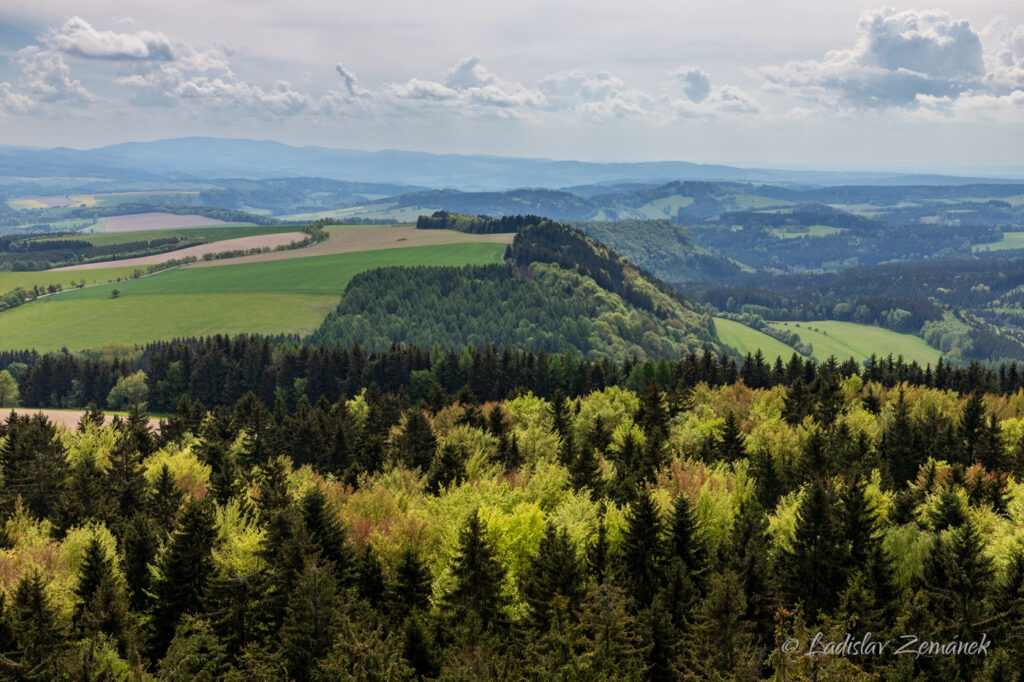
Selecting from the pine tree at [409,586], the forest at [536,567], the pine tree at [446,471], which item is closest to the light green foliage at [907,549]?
the forest at [536,567]

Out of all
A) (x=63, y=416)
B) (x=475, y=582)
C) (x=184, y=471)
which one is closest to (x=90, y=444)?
(x=184, y=471)

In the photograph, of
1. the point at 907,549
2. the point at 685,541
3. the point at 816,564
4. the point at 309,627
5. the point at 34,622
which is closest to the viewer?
the point at 309,627

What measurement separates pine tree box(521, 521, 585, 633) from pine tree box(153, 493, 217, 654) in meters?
24.2

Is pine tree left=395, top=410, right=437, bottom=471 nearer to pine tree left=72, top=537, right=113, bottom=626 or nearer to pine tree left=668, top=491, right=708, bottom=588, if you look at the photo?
pine tree left=72, top=537, right=113, bottom=626

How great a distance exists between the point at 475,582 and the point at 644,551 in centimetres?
1314

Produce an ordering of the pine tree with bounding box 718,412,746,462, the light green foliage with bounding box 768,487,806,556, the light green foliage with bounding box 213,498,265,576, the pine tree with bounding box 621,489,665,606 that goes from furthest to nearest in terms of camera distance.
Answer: the pine tree with bounding box 718,412,746,462 < the light green foliage with bounding box 768,487,806,556 < the light green foliage with bounding box 213,498,265,576 < the pine tree with bounding box 621,489,665,606

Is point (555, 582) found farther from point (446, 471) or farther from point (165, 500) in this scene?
point (165, 500)

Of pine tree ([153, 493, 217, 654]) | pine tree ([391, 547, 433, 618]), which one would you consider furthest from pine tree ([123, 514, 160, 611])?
pine tree ([391, 547, 433, 618])

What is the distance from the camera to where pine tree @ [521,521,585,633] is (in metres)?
50.4

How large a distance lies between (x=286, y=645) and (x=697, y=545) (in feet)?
99.1

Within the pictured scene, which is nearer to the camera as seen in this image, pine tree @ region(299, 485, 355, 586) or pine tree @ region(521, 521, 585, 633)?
pine tree @ region(521, 521, 585, 633)

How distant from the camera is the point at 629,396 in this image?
13925 cm

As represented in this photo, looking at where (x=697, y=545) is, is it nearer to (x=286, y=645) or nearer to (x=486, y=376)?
(x=286, y=645)

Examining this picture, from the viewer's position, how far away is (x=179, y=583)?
56031 mm
